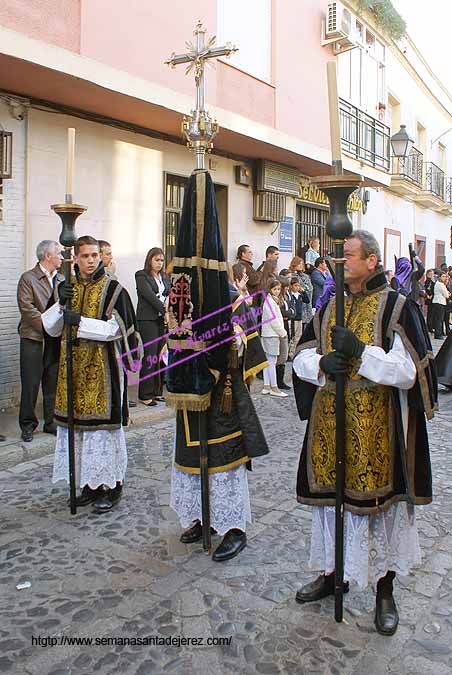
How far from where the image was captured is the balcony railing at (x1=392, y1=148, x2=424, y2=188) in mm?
18967

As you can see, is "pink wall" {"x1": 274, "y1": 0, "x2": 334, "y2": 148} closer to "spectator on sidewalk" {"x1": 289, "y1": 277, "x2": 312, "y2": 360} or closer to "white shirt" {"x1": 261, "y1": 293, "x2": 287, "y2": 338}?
"spectator on sidewalk" {"x1": 289, "y1": 277, "x2": 312, "y2": 360}

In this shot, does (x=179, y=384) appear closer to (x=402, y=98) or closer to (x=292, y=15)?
(x=292, y=15)

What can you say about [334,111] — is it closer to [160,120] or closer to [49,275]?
[49,275]

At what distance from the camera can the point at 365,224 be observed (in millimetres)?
16906

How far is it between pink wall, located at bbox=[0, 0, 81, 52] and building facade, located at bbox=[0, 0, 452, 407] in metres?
0.02

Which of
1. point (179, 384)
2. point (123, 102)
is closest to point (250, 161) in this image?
point (123, 102)

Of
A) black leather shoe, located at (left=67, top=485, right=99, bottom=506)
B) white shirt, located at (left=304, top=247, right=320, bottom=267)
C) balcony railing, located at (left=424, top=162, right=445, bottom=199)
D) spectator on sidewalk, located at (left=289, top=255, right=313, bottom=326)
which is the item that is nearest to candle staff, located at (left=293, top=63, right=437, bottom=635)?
black leather shoe, located at (left=67, top=485, right=99, bottom=506)

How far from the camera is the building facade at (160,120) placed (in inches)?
283

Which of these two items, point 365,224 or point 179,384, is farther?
point 365,224

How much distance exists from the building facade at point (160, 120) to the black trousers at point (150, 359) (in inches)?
47.7

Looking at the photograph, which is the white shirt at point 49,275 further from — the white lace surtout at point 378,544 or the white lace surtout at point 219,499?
the white lace surtout at point 378,544

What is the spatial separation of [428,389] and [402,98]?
18.7 m

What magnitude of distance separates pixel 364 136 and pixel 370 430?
13.9 meters

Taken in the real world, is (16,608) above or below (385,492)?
below
